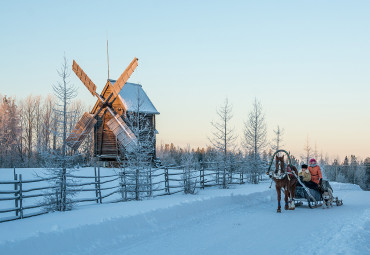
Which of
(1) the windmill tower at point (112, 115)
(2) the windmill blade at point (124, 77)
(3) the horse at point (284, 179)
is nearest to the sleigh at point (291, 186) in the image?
(3) the horse at point (284, 179)

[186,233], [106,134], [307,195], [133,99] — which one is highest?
[133,99]

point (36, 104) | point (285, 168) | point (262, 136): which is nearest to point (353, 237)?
point (285, 168)

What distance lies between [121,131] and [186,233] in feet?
72.2

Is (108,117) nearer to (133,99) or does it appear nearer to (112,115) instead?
(112,115)

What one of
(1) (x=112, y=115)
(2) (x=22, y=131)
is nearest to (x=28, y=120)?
(2) (x=22, y=131)

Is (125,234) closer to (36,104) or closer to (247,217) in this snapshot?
(247,217)

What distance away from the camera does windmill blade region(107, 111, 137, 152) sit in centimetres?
2957

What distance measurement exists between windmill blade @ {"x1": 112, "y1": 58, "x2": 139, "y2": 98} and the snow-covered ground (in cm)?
2077

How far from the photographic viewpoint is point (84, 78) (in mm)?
34062

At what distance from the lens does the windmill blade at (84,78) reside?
33.4 m

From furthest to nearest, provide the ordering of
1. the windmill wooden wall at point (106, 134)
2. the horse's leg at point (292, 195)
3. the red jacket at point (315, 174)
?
the windmill wooden wall at point (106, 134) → the red jacket at point (315, 174) → the horse's leg at point (292, 195)

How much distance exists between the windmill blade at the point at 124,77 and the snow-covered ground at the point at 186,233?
2077 cm

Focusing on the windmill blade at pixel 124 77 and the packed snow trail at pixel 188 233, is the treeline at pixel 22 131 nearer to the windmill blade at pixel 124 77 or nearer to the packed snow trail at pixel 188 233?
the windmill blade at pixel 124 77

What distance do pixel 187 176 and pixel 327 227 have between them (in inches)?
372
